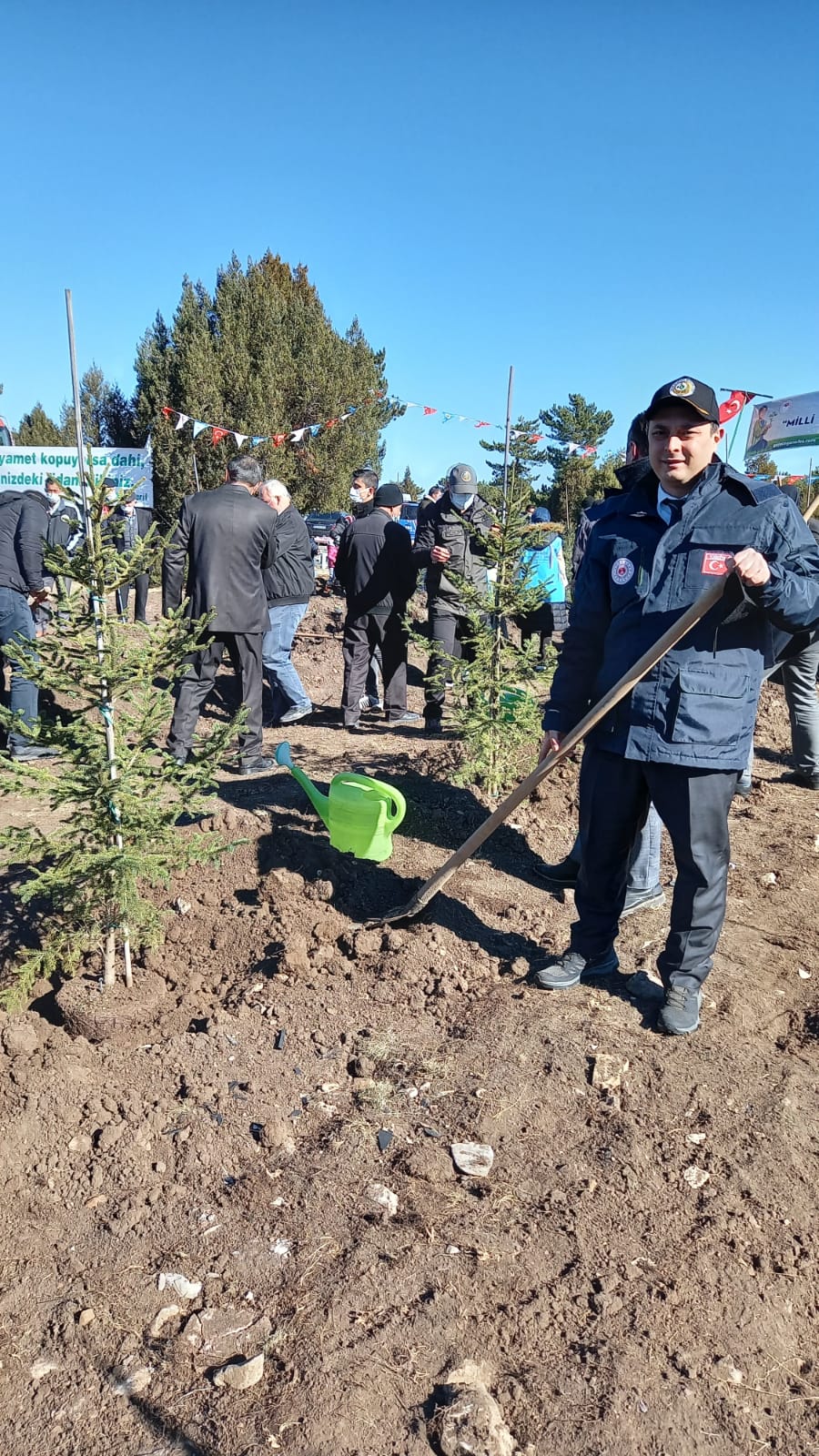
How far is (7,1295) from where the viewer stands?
2322mm

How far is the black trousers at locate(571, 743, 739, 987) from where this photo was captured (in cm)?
311

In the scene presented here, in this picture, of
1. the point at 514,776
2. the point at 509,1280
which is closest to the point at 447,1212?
the point at 509,1280

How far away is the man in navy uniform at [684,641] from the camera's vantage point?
2900 mm

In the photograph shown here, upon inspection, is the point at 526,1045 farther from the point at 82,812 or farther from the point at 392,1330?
the point at 82,812

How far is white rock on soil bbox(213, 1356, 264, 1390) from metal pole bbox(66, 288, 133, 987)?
1.63 meters

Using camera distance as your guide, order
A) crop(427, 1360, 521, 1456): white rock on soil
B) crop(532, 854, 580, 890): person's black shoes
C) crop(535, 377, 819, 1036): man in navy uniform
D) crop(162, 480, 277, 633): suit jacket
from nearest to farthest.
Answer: crop(427, 1360, 521, 1456): white rock on soil
crop(535, 377, 819, 1036): man in navy uniform
crop(532, 854, 580, 890): person's black shoes
crop(162, 480, 277, 633): suit jacket

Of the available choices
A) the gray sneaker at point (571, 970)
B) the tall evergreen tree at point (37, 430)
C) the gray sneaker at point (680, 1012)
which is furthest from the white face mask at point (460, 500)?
the tall evergreen tree at point (37, 430)

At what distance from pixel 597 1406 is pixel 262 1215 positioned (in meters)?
1.00

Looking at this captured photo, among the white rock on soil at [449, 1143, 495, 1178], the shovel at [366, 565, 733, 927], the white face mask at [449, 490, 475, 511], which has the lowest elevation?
the white rock on soil at [449, 1143, 495, 1178]

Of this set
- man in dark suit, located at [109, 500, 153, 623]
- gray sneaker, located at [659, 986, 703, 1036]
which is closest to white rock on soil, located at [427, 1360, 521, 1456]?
gray sneaker, located at [659, 986, 703, 1036]

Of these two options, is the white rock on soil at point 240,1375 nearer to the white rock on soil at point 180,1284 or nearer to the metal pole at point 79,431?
the white rock on soil at point 180,1284

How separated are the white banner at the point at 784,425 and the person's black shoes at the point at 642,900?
1194cm

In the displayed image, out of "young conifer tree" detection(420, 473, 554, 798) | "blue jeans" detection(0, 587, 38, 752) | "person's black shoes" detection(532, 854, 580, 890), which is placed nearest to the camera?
"person's black shoes" detection(532, 854, 580, 890)

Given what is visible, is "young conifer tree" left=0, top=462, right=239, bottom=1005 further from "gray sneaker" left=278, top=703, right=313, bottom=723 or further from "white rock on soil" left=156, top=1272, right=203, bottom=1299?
"gray sneaker" left=278, top=703, right=313, bottom=723
